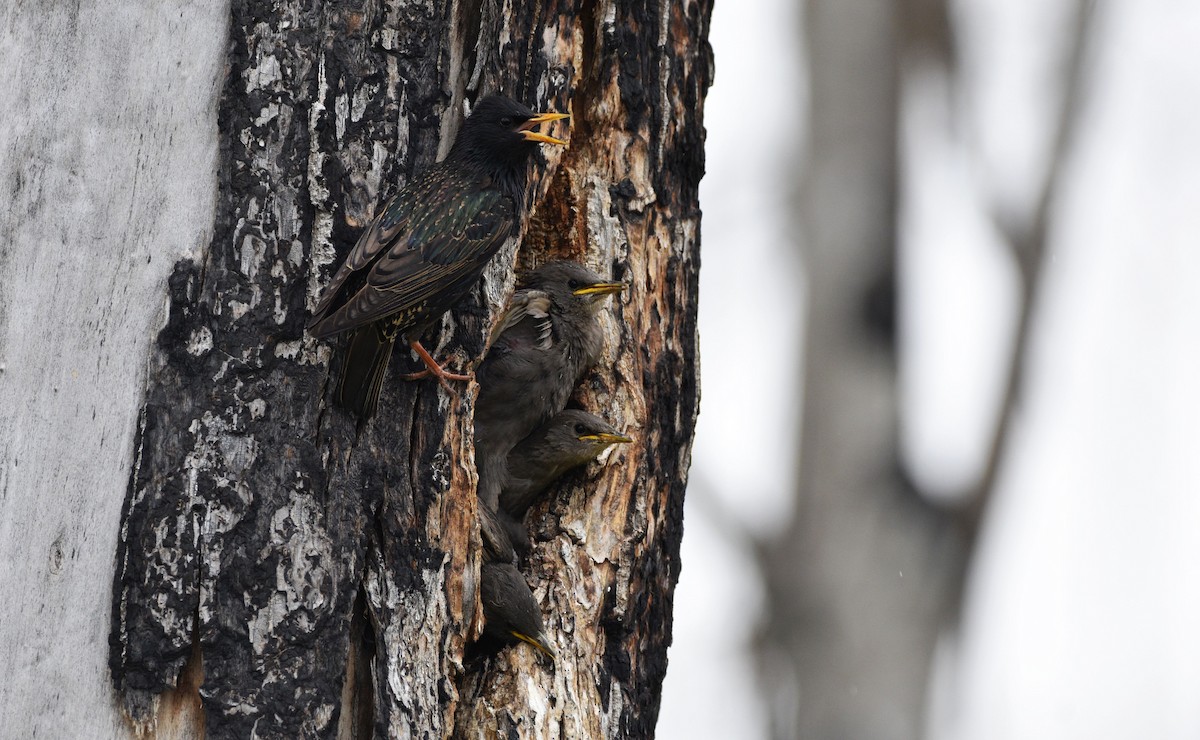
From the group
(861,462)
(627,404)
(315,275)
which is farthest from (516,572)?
(861,462)

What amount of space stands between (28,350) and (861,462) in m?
4.32

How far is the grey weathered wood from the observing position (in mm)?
2740

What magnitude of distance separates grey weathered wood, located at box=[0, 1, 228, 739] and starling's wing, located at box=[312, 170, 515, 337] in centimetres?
34

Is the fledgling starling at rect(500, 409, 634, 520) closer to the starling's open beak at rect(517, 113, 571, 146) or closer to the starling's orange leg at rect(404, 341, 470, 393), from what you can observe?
the starling's orange leg at rect(404, 341, 470, 393)

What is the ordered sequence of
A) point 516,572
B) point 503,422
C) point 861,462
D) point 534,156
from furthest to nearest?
1. point 861,462
2. point 503,422
3. point 534,156
4. point 516,572

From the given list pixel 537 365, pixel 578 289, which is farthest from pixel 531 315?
pixel 578 289

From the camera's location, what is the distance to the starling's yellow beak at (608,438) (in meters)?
3.80

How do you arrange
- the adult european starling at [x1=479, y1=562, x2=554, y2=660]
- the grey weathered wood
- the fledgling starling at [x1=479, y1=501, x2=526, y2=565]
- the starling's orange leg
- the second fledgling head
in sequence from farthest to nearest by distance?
the second fledgling head, the fledgling starling at [x1=479, y1=501, x2=526, y2=565], the adult european starling at [x1=479, y1=562, x2=554, y2=660], the starling's orange leg, the grey weathered wood

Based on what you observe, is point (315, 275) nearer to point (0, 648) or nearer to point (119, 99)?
point (119, 99)

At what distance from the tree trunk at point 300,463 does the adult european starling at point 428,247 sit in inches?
2.6

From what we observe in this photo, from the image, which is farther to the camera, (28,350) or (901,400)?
(901,400)

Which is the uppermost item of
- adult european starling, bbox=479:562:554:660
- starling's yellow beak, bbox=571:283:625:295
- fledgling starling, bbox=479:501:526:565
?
starling's yellow beak, bbox=571:283:625:295

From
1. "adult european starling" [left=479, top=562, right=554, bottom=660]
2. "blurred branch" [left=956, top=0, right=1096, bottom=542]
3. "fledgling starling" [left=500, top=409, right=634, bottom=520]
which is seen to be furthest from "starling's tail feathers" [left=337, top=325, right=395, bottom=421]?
"blurred branch" [left=956, top=0, right=1096, bottom=542]

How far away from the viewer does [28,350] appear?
283cm
